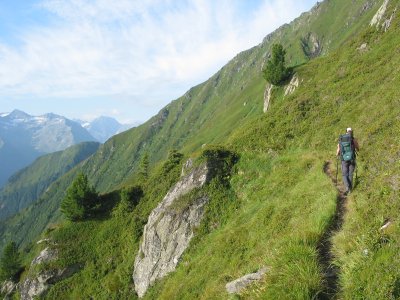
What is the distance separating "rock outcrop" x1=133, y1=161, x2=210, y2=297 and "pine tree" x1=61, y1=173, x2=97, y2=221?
1674 cm

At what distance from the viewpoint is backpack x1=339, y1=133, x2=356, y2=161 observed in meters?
18.2

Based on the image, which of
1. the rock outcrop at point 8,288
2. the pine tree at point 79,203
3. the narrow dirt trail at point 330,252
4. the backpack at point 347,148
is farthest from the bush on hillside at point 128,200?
the backpack at point 347,148

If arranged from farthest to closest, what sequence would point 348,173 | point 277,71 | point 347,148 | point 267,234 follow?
point 277,71
point 267,234
point 347,148
point 348,173

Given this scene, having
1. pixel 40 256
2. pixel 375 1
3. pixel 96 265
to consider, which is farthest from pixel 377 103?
pixel 375 1

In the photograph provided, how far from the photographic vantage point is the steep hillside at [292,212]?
10.6 metres

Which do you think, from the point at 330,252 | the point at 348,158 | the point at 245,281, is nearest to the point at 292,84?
the point at 348,158

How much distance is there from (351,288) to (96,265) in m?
41.4

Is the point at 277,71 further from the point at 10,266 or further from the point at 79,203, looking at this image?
the point at 10,266

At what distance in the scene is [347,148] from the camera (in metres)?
18.5

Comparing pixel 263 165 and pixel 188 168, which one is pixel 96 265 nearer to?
pixel 188 168

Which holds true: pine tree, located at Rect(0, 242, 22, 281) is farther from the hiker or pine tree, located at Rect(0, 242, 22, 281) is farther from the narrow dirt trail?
the narrow dirt trail

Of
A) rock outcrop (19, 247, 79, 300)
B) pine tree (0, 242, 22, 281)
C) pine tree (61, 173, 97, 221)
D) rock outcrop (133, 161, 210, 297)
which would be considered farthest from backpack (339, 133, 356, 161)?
pine tree (0, 242, 22, 281)

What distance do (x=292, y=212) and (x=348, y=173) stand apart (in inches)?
145

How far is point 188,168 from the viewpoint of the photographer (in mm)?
39406
